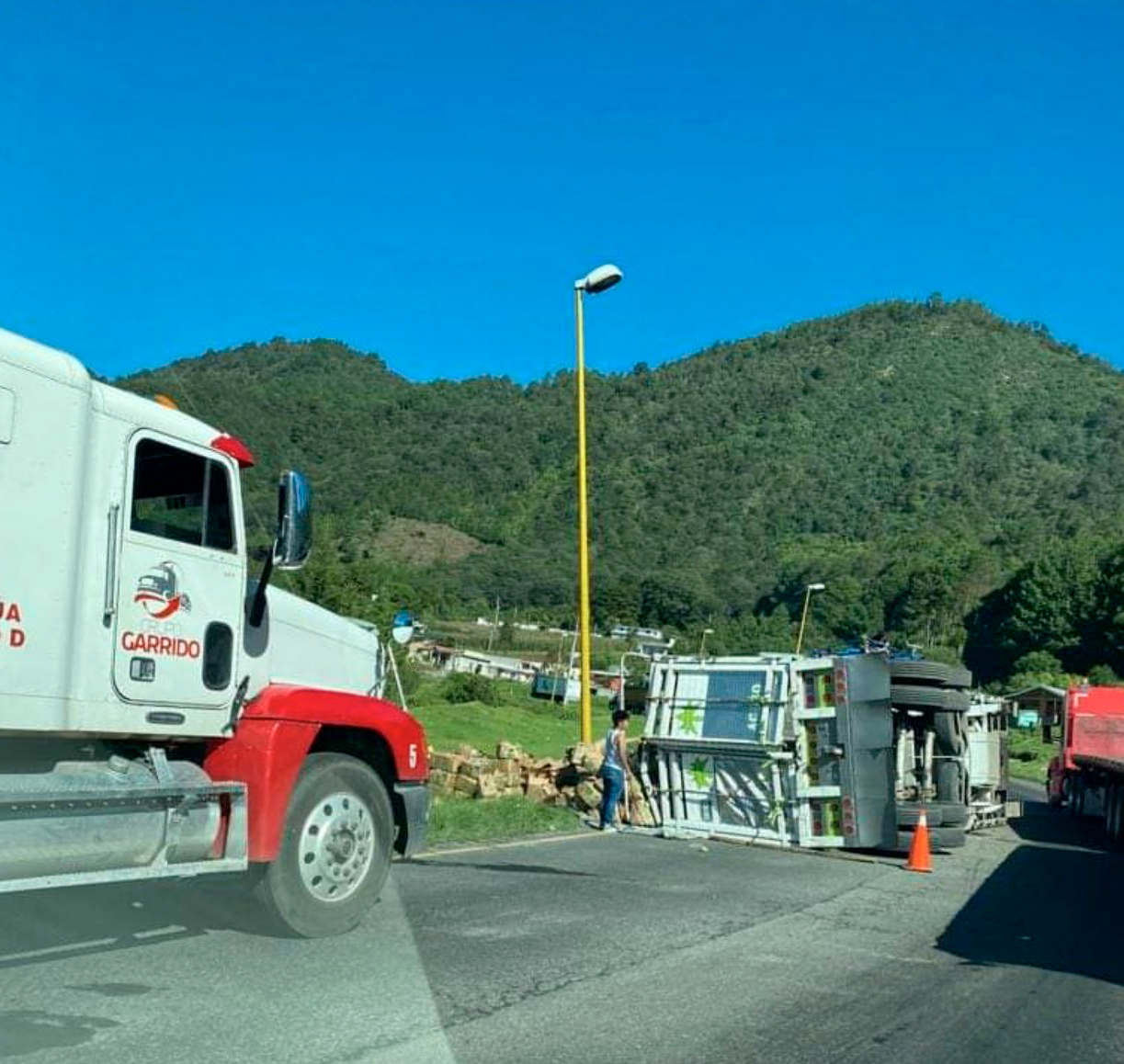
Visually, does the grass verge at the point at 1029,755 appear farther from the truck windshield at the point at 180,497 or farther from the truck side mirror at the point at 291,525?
the truck windshield at the point at 180,497

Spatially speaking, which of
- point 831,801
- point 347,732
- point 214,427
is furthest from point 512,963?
point 831,801

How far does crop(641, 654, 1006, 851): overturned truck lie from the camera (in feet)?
45.0

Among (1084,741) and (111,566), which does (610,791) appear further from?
(1084,741)

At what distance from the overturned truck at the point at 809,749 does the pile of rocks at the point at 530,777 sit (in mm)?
2056

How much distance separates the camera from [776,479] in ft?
486

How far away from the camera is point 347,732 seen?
788 centimetres

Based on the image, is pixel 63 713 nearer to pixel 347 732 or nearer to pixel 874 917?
pixel 347 732

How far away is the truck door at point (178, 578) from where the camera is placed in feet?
21.6

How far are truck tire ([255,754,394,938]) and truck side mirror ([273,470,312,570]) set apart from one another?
125cm

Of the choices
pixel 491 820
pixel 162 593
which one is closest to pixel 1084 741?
pixel 491 820

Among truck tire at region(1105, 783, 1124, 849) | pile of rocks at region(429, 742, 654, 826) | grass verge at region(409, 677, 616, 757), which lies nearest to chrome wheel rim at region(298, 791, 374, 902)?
pile of rocks at region(429, 742, 654, 826)

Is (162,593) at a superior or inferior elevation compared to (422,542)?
inferior

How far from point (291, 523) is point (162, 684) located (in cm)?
113

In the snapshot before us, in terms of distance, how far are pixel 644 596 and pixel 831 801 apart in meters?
105
